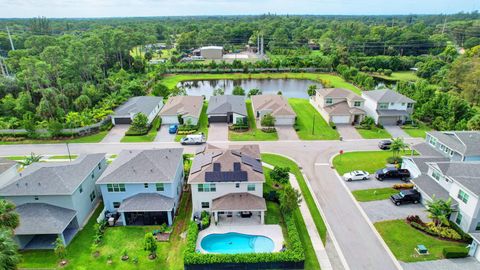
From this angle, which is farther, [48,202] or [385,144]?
[385,144]

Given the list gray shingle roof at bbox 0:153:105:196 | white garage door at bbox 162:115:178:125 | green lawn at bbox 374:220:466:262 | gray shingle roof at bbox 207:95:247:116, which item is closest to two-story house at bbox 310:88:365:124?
gray shingle roof at bbox 207:95:247:116

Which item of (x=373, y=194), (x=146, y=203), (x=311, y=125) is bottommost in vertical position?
(x=373, y=194)

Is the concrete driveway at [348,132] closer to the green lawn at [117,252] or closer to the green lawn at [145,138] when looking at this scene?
the green lawn at [117,252]

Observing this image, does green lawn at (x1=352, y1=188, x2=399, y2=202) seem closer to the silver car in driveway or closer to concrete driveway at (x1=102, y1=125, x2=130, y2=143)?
the silver car in driveway

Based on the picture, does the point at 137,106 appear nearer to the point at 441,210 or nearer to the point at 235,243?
the point at 235,243

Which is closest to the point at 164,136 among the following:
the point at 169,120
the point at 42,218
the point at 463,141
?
the point at 169,120

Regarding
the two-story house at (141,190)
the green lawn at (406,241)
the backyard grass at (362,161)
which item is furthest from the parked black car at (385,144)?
the two-story house at (141,190)
